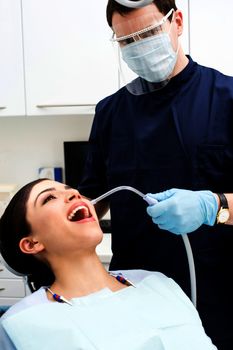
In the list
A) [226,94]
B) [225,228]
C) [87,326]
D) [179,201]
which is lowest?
[87,326]

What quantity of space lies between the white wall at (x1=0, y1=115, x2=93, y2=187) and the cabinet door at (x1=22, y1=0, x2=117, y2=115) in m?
0.37

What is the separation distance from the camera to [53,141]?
2734mm

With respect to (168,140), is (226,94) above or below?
above

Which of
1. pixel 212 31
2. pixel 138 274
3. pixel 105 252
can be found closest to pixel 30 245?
pixel 138 274

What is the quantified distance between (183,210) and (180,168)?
0.19 m

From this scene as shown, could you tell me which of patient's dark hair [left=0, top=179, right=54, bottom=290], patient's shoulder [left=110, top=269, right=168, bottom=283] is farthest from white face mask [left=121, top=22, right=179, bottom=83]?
patient's shoulder [left=110, top=269, right=168, bottom=283]

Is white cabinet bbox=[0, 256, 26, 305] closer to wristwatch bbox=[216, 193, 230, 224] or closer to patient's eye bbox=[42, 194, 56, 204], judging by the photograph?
patient's eye bbox=[42, 194, 56, 204]

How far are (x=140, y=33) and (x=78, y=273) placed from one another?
74 cm

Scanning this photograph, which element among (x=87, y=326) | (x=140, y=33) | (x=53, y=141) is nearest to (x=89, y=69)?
(x=53, y=141)

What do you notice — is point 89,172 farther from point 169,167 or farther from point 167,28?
point 167,28

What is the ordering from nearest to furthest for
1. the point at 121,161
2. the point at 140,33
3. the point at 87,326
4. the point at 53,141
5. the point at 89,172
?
the point at 87,326, the point at 140,33, the point at 121,161, the point at 89,172, the point at 53,141

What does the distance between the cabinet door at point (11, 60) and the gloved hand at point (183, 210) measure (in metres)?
1.51

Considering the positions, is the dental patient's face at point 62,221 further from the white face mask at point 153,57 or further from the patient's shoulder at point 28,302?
the white face mask at point 153,57

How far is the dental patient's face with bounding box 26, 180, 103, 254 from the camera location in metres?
1.18
